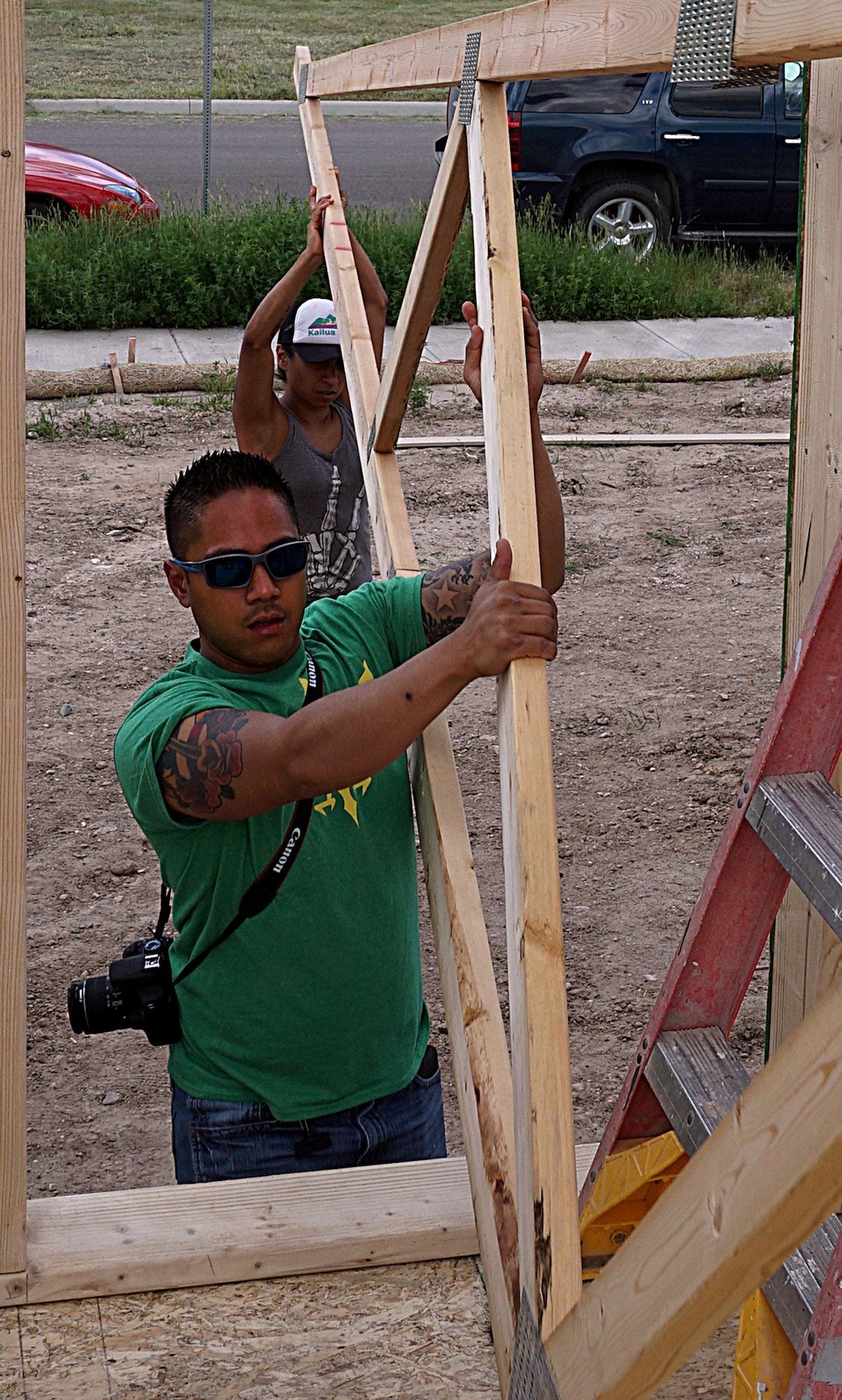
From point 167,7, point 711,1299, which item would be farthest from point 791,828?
point 167,7

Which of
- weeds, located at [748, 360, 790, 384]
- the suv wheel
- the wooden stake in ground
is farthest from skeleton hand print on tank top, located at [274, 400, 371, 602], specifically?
the suv wheel

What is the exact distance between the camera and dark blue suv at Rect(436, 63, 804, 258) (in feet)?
38.9

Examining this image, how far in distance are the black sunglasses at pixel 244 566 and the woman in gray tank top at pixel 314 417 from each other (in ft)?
5.92

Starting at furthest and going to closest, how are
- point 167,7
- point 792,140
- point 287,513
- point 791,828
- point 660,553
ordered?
1. point 167,7
2. point 792,140
3. point 660,553
4. point 287,513
5. point 791,828

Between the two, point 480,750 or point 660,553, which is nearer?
point 480,750

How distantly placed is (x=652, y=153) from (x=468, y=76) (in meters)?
A: 10.4

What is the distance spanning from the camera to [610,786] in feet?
18.7

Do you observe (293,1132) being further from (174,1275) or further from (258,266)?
(258,266)

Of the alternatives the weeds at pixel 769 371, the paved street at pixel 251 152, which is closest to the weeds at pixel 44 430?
the weeds at pixel 769 371

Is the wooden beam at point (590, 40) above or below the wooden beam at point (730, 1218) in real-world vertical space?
above

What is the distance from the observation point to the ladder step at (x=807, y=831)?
1445 millimetres

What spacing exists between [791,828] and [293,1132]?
132 cm

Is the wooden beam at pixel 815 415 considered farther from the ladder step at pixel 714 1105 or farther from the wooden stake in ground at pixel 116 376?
the wooden stake in ground at pixel 116 376

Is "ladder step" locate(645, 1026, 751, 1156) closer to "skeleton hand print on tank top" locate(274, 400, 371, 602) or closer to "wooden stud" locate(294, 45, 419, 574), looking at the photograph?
"wooden stud" locate(294, 45, 419, 574)
